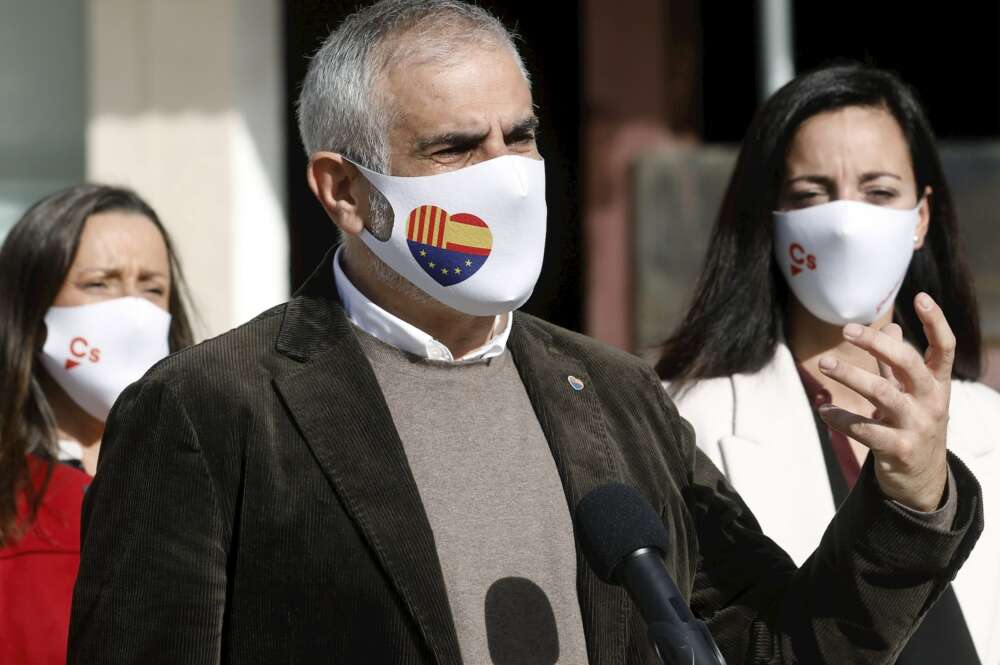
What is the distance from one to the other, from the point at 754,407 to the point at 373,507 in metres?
1.47

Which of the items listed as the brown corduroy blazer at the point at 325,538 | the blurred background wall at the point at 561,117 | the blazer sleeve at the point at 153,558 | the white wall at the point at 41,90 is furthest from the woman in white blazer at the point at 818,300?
the white wall at the point at 41,90

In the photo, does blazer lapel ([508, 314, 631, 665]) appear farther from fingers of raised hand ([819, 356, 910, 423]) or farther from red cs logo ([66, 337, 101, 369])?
red cs logo ([66, 337, 101, 369])

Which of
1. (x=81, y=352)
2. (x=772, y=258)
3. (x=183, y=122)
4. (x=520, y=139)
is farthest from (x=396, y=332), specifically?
(x=183, y=122)

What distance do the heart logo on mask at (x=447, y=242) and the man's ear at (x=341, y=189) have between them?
4.6 inches

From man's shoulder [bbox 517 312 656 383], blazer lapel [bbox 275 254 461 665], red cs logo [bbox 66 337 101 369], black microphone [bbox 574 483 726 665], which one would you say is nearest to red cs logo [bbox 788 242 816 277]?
man's shoulder [bbox 517 312 656 383]

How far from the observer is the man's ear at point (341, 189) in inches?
103

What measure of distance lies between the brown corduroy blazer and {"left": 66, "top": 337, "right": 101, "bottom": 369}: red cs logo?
53.2 inches

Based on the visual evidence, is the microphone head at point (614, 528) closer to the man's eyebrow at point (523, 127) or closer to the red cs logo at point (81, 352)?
the man's eyebrow at point (523, 127)

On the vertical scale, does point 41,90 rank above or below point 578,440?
above

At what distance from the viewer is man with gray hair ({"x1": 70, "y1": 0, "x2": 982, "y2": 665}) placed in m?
2.21

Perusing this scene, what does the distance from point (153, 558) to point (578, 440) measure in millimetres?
707

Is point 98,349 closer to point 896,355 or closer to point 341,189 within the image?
point 341,189

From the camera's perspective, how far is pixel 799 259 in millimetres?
3523

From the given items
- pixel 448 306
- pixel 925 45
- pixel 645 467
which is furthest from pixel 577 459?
pixel 925 45
